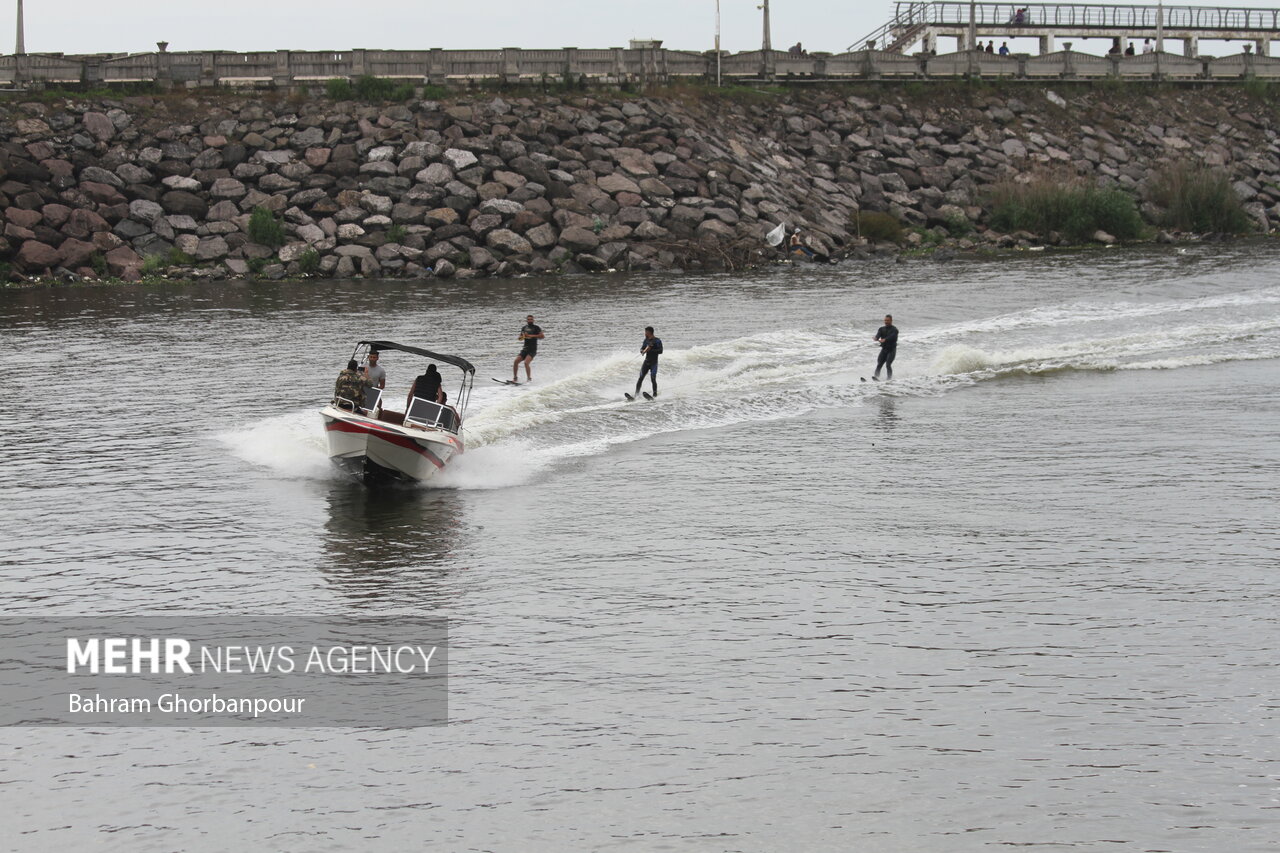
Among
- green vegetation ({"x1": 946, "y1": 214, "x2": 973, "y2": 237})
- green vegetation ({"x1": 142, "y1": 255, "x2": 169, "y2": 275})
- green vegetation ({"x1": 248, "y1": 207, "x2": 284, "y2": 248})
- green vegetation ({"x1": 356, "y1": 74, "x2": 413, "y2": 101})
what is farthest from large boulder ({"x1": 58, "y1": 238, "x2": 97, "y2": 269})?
green vegetation ({"x1": 946, "y1": 214, "x2": 973, "y2": 237})

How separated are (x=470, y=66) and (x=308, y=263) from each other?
60.9ft

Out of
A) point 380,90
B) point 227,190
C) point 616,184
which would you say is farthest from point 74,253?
point 616,184

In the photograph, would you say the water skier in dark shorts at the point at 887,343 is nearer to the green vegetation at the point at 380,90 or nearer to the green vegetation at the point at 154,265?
the green vegetation at the point at 154,265

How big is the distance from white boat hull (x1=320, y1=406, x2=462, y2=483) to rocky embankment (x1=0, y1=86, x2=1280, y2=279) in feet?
104

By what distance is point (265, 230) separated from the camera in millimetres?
56000

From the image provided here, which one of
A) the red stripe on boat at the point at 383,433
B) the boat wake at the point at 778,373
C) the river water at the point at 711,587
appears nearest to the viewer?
the river water at the point at 711,587

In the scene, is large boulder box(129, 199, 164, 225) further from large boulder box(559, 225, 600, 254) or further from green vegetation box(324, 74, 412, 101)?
large boulder box(559, 225, 600, 254)

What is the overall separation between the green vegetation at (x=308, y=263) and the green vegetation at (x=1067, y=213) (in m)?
33.4

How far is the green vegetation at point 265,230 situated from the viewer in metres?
56.0

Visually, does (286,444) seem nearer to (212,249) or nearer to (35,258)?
(212,249)

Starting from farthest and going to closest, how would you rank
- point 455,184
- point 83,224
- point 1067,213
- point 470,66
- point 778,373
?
1. point 470,66
2. point 1067,213
3. point 455,184
4. point 83,224
5. point 778,373

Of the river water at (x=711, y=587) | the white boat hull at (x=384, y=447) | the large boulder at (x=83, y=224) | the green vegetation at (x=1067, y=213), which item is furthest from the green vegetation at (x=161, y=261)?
the green vegetation at (x=1067, y=213)

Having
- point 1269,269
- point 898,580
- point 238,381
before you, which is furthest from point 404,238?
point 898,580

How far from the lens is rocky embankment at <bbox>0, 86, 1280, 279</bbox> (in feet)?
183
